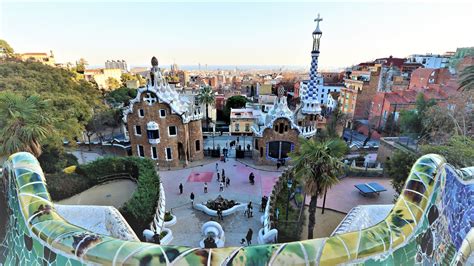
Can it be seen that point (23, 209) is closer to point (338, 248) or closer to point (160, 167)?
point (338, 248)

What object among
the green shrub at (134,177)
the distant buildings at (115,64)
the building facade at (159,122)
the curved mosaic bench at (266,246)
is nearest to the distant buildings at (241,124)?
the building facade at (159,122)

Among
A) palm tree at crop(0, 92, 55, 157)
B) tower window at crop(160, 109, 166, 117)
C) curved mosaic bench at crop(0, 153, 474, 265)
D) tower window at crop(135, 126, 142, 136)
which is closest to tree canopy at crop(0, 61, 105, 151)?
palm tree at crop(0, 92, 55, 157)

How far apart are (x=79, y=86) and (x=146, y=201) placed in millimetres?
32787

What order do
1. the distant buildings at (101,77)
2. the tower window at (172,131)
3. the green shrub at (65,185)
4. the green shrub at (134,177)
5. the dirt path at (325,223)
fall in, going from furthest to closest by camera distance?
the distant buildings at (101,77)
the tower window at (172,131)
the green shrub at (65,185)
the dirt path at (325,223)
the green shrub at (134,177)

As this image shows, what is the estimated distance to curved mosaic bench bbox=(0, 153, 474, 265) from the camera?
333 centimetres

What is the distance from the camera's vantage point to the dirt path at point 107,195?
16.2m

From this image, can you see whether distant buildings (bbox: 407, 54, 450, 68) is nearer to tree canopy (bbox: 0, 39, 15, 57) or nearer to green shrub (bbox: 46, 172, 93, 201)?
green shrub (bbox: 46, 172, 93, 201)

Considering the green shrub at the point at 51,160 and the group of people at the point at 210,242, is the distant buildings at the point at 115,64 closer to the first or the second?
the green shrub at the point at 51,160

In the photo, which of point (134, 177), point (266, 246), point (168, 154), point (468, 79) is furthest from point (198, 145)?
point (468, 79)

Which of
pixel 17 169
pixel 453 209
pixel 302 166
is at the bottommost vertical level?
pixel 302 166

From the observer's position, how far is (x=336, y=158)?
11.6 m

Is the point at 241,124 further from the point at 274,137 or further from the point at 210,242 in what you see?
the point at 210,242

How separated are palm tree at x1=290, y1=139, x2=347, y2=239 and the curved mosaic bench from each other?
5441 millimetres

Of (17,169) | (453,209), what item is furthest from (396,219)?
(17,169)
